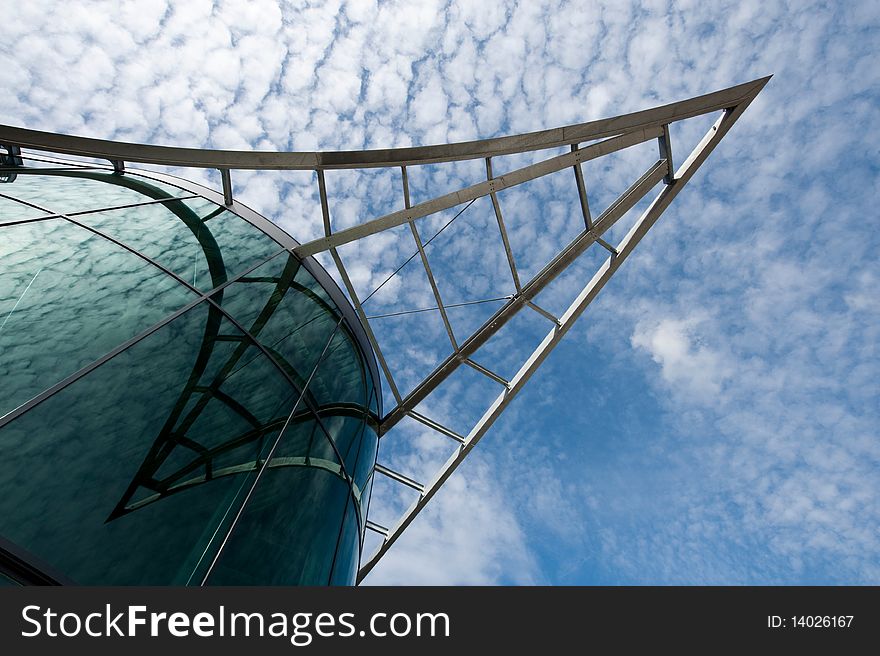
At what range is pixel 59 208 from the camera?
7.67 m

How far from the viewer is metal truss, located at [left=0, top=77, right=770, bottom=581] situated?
33.2ft

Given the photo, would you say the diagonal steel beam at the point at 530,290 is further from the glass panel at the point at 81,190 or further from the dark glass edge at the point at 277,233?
the glass panel at the point at 81,190

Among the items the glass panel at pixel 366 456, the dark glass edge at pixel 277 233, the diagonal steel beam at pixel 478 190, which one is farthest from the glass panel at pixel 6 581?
the diagonal steel beam at pixel 478 190

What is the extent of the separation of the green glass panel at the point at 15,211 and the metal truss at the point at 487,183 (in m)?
2.28

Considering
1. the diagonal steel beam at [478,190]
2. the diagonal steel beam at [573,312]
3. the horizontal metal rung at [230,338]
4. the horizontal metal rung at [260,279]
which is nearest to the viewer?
the horizontal metal rung at [230,338]

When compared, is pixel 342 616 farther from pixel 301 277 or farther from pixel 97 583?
pixel 301 277

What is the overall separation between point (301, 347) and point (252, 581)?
4.08 meters

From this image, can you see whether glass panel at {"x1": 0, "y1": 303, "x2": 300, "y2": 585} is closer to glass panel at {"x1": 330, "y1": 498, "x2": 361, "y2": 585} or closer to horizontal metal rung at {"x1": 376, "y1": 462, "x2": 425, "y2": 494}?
glass panel at {"x1": 330, "y1": 498, "x2": 361, "y2": 585}

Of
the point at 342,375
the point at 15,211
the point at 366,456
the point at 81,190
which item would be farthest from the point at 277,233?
the point at 366,456

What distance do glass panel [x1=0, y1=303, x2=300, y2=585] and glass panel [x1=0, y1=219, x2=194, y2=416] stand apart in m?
0.27

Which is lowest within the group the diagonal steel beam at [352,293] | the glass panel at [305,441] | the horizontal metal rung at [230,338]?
the glass panel at [305,441]

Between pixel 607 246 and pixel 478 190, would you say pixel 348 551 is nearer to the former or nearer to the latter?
pixel 478 190

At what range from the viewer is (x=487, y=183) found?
12.2 meters

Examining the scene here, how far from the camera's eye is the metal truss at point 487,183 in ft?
33.2
